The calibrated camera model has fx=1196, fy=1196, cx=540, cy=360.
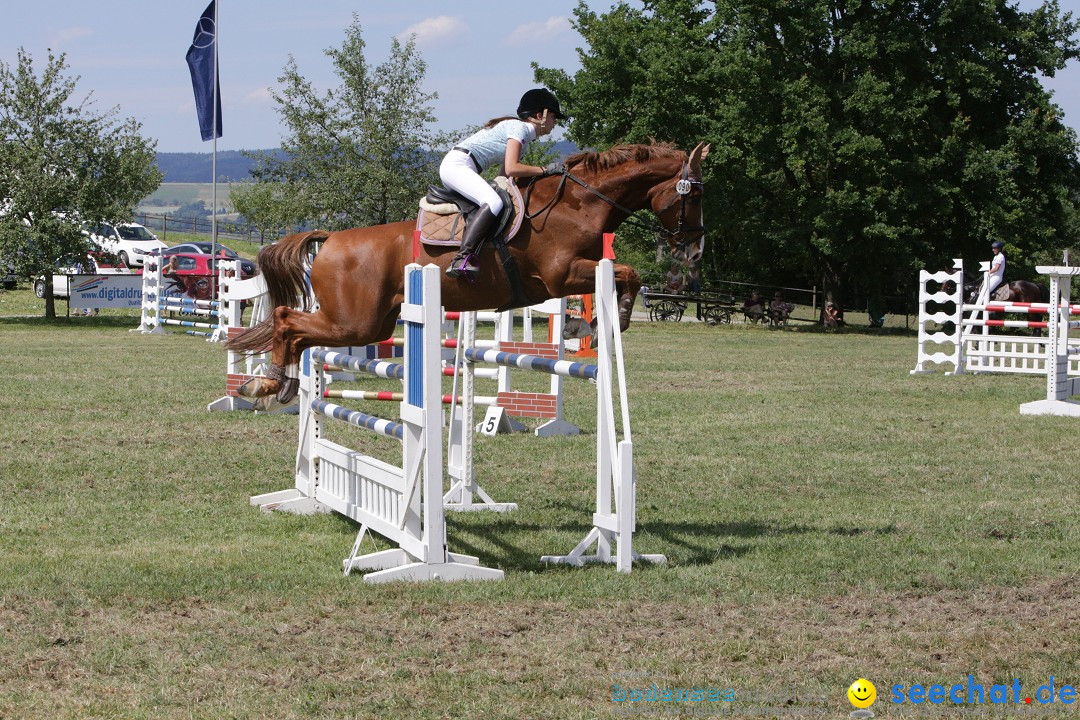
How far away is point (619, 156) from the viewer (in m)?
6.68

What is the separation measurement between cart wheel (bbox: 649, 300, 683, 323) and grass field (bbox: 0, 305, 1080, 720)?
22551 mm

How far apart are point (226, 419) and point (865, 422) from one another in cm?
618

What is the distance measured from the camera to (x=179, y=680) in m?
4.09

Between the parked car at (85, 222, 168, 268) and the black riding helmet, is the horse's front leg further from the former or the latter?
the parked car at (85, 222, 168, 268)

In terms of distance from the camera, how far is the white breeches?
6.36 m

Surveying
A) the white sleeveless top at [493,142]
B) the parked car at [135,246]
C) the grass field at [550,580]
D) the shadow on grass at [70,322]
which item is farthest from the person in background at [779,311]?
the white sleeveless top at [493,142]

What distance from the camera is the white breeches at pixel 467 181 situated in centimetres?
636

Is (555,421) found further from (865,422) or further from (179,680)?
(179,680)

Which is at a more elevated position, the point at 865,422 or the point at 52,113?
the point at 52,113

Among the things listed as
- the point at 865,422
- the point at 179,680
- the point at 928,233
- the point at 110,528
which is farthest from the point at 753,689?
the point at 928,233

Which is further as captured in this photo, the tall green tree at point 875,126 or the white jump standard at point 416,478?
the tall green tree at point 875,126

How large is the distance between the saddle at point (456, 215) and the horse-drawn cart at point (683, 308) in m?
26.7

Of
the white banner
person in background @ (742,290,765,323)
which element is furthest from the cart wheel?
the white banner

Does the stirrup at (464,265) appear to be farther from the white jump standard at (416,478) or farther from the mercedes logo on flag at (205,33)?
the mercedes logo on flag at (205,33)
